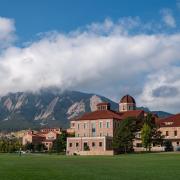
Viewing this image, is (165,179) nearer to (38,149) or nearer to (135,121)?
(135,121)

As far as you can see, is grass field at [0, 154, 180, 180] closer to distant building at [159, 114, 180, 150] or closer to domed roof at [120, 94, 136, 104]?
distant building at [159, 114, 180, 150]

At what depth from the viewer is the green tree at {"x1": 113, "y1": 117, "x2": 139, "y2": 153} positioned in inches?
3455

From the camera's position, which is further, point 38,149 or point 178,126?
point 38,149

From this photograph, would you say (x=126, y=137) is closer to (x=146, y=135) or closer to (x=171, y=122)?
(x=146, y=135)

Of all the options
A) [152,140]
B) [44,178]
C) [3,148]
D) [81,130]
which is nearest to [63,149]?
[81,130]

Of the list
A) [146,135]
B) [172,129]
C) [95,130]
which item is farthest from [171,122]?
[146,135]

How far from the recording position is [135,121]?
92688 millimetres

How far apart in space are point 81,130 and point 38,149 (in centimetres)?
3584

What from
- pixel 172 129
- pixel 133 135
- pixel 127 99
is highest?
pixel 127 99

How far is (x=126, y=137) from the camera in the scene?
87438 millimetres

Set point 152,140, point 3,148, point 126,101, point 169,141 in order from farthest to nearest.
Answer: point 126,101
point 3,148
point 169,141
point 152,140

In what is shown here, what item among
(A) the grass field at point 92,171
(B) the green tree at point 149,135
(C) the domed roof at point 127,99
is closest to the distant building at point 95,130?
(C) the domed roof at point 127,99

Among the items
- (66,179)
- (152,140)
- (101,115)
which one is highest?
(101,115)

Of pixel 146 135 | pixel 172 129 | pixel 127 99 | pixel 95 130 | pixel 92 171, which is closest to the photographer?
pixel 92 171
